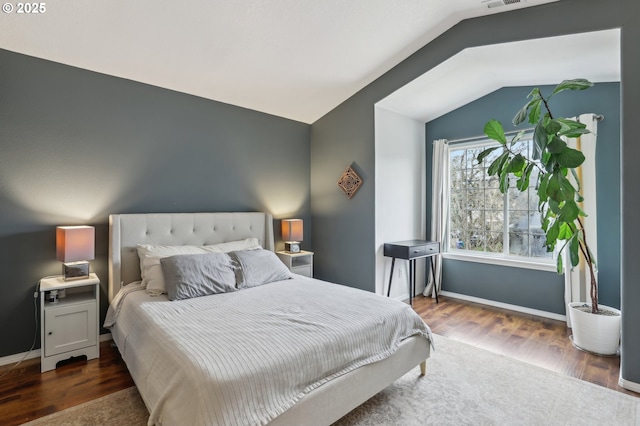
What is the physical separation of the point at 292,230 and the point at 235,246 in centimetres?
94

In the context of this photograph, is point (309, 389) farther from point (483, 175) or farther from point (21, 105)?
point (483, 175)

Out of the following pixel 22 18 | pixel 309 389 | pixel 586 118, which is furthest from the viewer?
pixel 586 118

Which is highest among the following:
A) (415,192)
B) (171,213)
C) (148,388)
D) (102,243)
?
(415,192)

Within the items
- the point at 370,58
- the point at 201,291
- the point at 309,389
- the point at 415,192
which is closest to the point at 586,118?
the point at 415,192

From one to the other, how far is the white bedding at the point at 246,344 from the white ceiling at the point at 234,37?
7.02ft

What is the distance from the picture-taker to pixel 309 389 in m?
1.63

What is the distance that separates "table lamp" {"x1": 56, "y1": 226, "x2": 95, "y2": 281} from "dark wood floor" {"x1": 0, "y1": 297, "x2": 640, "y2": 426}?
2.50ft

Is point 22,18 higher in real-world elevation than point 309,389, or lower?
higher

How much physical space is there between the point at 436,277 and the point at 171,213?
366cm

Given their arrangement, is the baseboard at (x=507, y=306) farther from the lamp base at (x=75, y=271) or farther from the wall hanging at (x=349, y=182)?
the lamp base at (x=75, y=271)

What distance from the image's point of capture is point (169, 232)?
10.9 ft

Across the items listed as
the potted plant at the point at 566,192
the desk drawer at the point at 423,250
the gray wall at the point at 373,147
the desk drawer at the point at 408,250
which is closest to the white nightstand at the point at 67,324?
the gray wall at the point at 373,147

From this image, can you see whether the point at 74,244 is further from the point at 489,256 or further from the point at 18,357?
the point at 489,256

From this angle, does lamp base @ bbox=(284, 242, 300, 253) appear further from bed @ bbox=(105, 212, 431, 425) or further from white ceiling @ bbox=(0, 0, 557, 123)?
white ceiling @ bbox=(0, 0, 557, 123)
